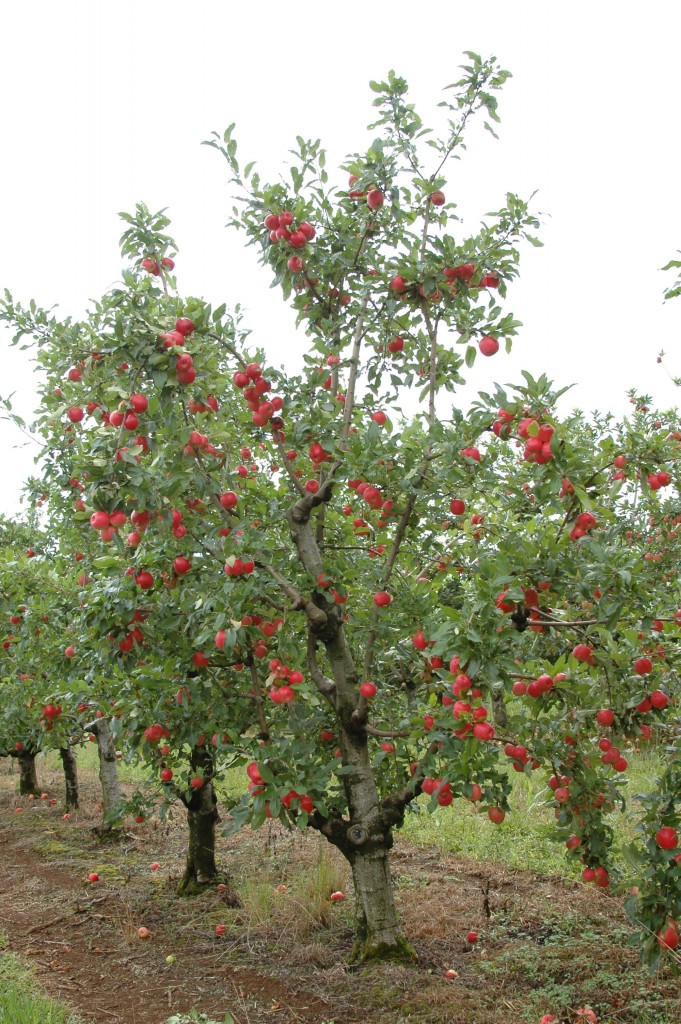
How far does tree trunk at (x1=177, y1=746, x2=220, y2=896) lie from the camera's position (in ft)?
20.1

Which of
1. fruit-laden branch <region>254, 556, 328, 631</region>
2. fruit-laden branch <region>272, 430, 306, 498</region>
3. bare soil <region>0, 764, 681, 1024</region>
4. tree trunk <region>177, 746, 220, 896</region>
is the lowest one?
bare soil <region>0, 764, 681, 1024</region>

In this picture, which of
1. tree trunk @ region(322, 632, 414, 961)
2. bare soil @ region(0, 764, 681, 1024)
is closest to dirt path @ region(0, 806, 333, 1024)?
bare soil @ region(0, 764, 681, 1024)

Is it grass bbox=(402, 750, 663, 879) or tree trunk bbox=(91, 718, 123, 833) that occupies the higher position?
tree trunk bbox=(91, 718, 123, 833)

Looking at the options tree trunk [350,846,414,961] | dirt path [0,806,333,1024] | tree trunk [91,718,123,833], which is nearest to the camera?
dirt path [0,806,333,1024]

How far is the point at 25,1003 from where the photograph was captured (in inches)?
148

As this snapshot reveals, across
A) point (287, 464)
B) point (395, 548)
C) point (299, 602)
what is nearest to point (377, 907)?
point (299, 602)

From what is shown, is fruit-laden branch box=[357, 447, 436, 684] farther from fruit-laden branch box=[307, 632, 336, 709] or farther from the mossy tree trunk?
fruit-laden branch box=[307, 632, 336, 709]

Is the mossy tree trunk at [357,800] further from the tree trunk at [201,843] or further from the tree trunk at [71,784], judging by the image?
the tree trunk at [71,784]

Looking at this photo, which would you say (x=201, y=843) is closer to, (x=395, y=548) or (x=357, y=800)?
(x=357, y=800)

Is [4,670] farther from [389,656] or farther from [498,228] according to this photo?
[498,228]

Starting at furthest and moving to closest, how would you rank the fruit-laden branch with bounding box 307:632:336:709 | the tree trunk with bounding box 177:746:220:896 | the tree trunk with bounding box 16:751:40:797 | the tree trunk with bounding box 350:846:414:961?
the tree trunk with bounding box 16:751:40:797, the tree trunk with bounding box 177:746:220:896, the fruit-laden branch with bounding box 307:632:336:709, the tree trunk with bounding box 350:846:414:961

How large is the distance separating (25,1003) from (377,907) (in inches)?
71.1

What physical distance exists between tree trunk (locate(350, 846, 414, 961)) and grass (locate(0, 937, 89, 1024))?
154 cm

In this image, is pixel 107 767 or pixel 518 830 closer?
pixel 518 830
